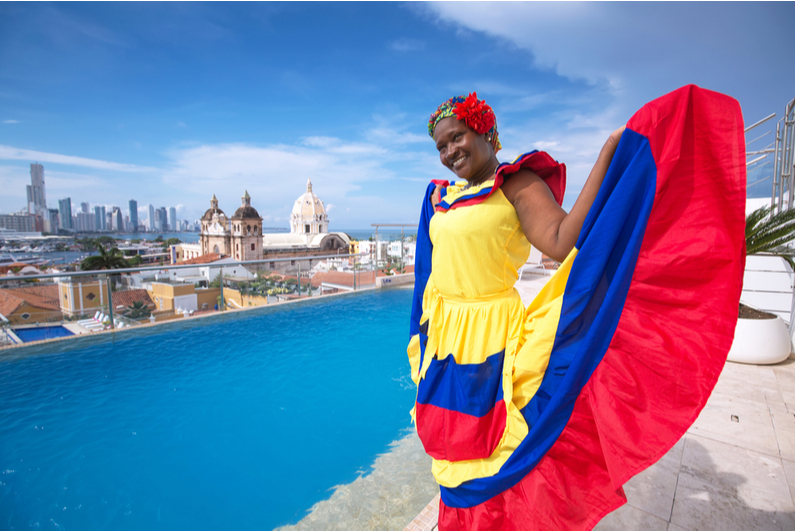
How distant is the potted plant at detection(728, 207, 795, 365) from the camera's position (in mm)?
3205

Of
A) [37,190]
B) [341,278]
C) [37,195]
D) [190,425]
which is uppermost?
[37,190]

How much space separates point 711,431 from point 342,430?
9.01ft

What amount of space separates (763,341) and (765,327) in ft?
0.48

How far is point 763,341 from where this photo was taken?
322 cm

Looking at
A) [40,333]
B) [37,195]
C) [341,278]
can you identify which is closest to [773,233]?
[341,278]

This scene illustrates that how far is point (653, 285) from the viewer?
0.77m

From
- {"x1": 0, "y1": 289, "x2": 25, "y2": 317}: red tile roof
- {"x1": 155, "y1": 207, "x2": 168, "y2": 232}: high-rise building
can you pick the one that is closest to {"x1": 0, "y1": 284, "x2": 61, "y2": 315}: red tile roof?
{"x1": 0, "y1": 289, "x2": 25, "y2": 317}: red tile roof

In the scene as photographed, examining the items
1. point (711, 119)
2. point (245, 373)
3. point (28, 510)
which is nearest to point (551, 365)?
point (711, 119)

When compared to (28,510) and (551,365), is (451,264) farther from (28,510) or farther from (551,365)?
(28,510)

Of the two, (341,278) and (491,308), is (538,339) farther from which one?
(341,278)

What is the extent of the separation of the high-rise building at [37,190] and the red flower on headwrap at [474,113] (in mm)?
119772

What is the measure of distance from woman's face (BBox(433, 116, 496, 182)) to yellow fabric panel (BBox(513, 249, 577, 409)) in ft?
1.21

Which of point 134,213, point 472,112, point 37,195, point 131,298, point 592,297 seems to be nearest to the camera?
point 592,297

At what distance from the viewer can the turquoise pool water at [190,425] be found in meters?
2.29
